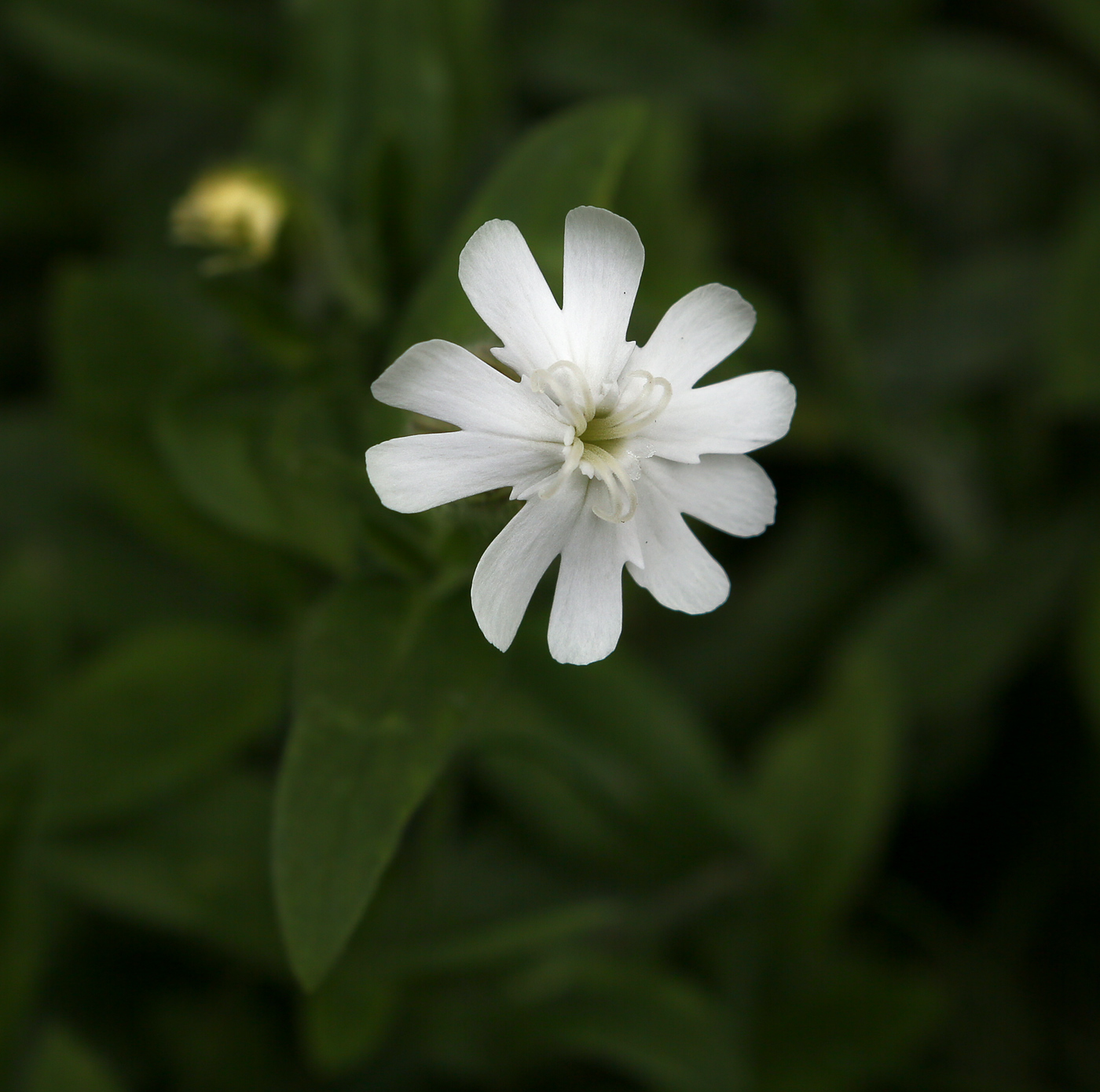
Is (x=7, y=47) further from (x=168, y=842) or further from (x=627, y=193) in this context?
(x=168, y=842)

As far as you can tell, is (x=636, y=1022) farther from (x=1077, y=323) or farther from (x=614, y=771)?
(x=1077, y=323)

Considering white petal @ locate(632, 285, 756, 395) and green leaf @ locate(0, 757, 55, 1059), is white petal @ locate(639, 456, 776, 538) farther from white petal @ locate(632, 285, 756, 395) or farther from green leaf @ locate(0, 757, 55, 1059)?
green leaf @ locate(0, 757, 55, 1059)

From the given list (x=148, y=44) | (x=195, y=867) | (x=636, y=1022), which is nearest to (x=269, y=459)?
(x=195, y=867)

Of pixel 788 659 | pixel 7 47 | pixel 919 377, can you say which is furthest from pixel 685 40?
pixel 7 47

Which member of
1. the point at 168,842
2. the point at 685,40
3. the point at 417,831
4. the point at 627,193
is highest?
the point at 685,40

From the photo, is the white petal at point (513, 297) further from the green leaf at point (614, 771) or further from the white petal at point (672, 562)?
the green leaf at point (614, 771)

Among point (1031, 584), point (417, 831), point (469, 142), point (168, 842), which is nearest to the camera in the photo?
point (417, 831)

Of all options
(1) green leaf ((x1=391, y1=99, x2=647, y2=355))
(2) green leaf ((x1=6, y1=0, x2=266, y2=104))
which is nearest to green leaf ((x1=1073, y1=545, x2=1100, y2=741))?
(1) green leaf ((x1=391, y1=99, x2=647, y2=355))

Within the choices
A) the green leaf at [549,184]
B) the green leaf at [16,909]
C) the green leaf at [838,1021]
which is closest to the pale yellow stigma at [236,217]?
the green leaf at [549,184]
